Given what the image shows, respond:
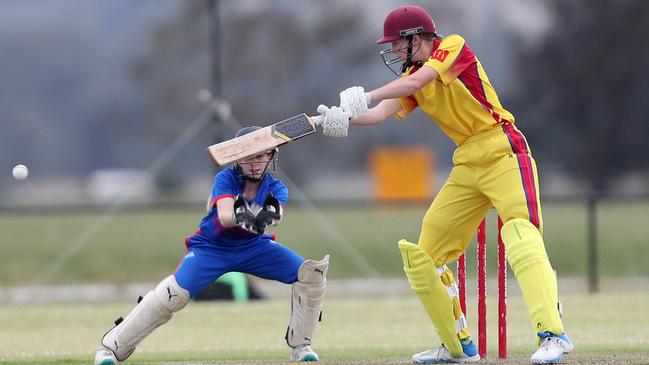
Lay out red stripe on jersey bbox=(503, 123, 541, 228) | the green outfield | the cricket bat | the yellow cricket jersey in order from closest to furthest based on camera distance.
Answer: the cricket bat < red stripe on jersey bbox=(503, 123, 541, 228) < the yellow cricket jersey < the green outfield

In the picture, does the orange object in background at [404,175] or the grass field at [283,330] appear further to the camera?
the orange object in background at [404,175]

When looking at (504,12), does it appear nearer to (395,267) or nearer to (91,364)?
(395,267)

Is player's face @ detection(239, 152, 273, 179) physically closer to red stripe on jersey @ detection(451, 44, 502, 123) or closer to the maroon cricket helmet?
the maroon cricket helmet

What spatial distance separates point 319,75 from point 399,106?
148ft

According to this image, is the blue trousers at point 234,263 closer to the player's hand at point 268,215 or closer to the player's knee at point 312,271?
the player's knee at point 312,271

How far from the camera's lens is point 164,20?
5578 cm

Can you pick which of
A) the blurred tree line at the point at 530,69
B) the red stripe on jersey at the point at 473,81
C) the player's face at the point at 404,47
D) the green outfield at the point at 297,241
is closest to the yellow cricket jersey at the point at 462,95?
the red stripe on jersey at the point at 473,81

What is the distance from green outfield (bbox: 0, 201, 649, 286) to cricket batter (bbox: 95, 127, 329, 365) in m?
9.59

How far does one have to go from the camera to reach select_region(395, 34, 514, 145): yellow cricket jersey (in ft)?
26.2

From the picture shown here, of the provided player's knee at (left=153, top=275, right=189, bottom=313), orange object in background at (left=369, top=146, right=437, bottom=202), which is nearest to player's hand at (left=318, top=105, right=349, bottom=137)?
player's knee at (left=153, top=275, right=189, bottom=313)

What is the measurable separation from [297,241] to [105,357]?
50.1ft

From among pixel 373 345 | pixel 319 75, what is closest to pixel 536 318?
pixel 373 345

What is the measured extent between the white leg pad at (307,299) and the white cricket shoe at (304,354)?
1.3 inches

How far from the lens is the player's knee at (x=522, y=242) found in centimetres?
769
